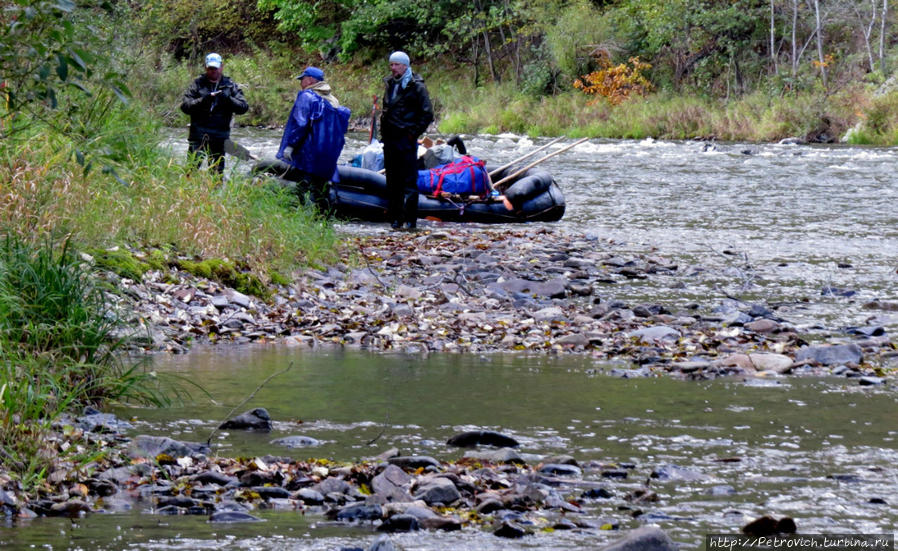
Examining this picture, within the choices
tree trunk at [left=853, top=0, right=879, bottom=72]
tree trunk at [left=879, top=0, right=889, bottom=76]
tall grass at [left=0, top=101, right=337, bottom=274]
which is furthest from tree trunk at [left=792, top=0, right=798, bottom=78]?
tall grass at [left=0, top=101, right=337, bottom=274]

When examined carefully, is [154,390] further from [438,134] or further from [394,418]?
[438,134]

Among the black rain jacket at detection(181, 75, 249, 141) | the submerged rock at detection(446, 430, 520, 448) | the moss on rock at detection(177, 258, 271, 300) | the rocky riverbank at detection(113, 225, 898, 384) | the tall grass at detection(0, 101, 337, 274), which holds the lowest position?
the submerged rock at detection(446, 430, 520, 448)

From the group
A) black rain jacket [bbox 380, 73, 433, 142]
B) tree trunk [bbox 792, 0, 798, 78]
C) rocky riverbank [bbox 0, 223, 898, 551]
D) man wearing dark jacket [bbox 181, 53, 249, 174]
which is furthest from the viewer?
tree trunk [bbox 792, 0, 798, 78]

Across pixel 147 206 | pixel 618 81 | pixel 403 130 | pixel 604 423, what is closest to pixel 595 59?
pixel 618 81

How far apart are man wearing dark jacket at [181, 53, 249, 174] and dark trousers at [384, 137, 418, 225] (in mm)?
1676

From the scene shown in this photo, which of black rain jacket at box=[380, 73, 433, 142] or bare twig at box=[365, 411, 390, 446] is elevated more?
black rain jacket at box=[380, 73, 433, 142]

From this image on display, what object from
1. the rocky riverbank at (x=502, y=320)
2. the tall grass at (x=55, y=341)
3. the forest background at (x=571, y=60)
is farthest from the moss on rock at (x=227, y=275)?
the forest background at (x=571, y=60)

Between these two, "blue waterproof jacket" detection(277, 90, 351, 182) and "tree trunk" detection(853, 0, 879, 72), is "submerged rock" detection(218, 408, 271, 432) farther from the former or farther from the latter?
"tree trunk" detection(853, 0, 879, 72)

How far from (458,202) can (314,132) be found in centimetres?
302

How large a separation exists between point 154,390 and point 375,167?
9118 mm

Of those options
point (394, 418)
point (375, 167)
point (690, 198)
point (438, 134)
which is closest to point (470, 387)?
point (394, 418)

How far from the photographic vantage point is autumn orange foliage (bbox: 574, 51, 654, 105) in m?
36.4

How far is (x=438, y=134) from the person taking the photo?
118ft

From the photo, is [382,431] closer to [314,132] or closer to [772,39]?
[314,132]
